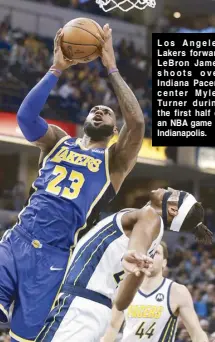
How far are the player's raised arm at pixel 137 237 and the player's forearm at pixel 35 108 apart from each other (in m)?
1.13

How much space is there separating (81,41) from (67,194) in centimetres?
112

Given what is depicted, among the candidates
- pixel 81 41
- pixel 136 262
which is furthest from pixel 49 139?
pixel 136 262

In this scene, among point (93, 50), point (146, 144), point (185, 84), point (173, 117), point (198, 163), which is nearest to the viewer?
point (93, 50)

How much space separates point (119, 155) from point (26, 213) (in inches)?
30.0

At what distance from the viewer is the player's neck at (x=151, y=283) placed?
22.8ft

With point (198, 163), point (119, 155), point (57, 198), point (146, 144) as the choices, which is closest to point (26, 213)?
point (57, 198)

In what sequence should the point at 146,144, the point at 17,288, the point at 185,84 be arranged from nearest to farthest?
the point at 17,288 < the point at 185,84 < the point at 146,144

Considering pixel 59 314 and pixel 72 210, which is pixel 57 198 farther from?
pixel 59 314

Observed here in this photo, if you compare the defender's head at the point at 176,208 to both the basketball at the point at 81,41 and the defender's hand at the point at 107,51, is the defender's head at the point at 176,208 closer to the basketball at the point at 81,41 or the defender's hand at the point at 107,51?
the defender's hand at the point at 107,51

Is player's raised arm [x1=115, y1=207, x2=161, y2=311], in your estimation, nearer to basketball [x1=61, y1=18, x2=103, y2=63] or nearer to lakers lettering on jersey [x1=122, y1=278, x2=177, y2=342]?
basketball [x1=61, y1=18, x2=103, y2=63]

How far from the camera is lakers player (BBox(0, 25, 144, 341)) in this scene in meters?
5.32

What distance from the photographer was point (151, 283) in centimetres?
696

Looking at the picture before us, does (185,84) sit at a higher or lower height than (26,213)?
higher

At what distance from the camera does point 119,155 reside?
5582 mm
